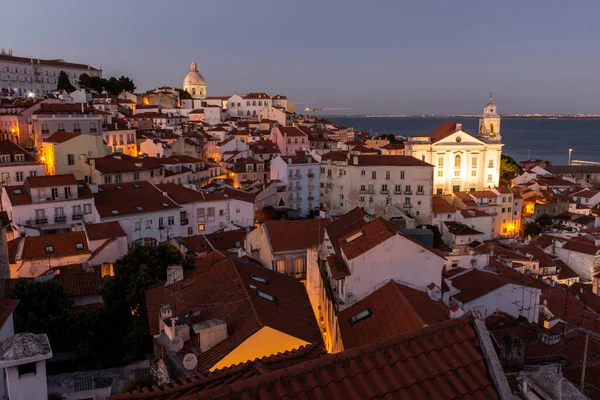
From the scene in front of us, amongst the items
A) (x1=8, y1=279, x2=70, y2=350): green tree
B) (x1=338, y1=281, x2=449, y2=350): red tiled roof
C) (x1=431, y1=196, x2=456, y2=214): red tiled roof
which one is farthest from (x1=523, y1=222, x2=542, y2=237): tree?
(x1=8, y1=279, x2=70, y2=350): green tree

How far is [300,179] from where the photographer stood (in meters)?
47.3

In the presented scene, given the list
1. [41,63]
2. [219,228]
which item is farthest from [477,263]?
[41,63]

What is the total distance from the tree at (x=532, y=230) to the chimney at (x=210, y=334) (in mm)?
44936

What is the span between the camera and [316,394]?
372cm

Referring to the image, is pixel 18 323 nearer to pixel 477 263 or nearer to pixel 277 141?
pixel 477 263

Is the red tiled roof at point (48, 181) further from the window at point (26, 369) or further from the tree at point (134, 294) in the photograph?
the window at point (26, 369)

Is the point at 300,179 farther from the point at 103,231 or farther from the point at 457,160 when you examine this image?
the point at 103,231

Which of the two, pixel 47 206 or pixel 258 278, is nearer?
pixel 258 278

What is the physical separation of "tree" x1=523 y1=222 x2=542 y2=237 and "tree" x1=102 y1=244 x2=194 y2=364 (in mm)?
39979

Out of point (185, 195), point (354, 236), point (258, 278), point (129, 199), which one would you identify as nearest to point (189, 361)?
point (258, 278)

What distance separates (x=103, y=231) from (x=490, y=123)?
52075 millimetres

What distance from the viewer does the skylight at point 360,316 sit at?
13.5 m

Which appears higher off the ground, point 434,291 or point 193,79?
point 193,79

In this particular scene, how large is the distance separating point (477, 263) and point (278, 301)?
15.8m
